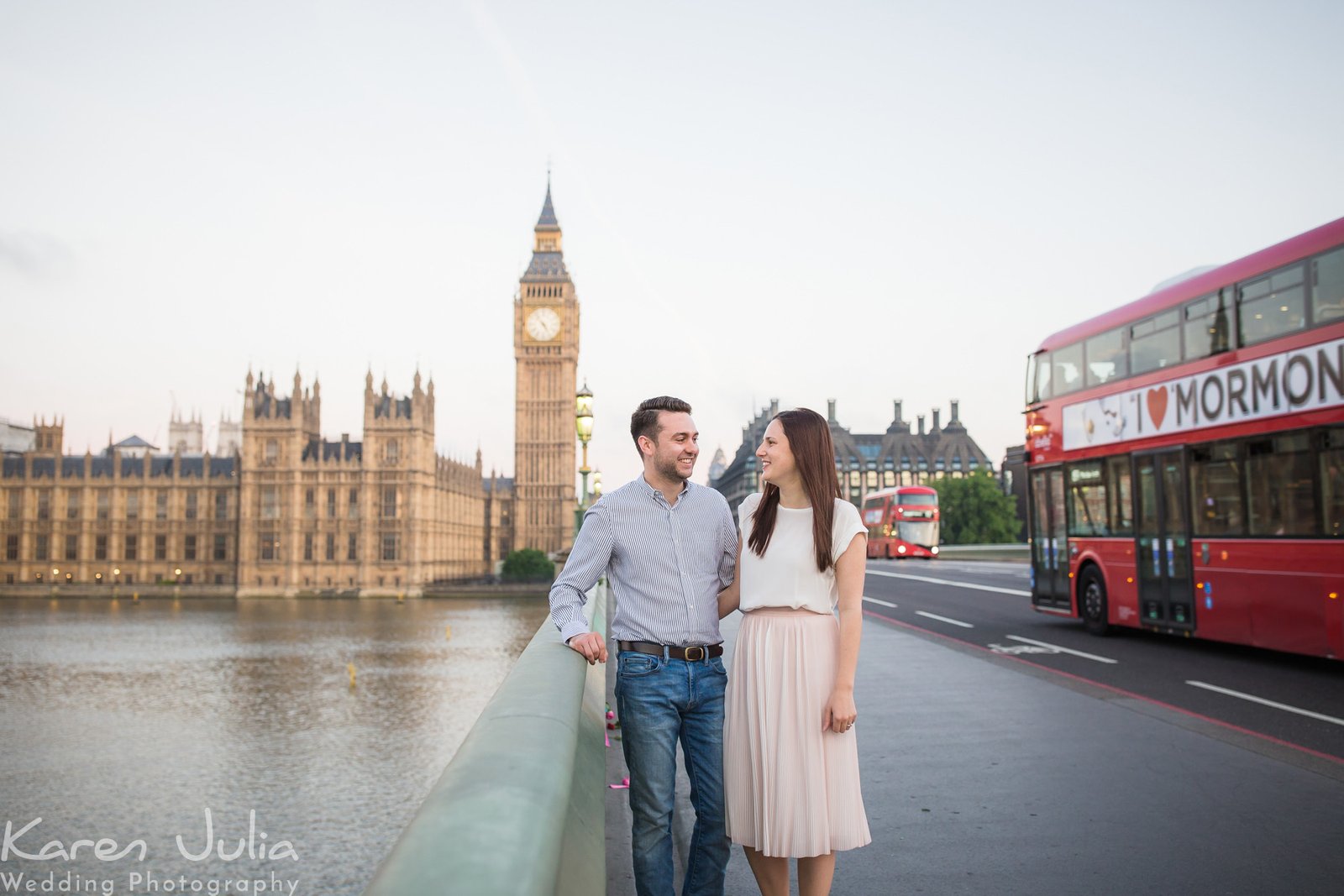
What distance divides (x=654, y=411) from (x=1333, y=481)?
10.3 m

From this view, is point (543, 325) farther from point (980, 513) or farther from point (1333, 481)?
point (1333, 481)

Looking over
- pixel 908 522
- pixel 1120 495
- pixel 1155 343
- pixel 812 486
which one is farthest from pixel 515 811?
pixel 908 522

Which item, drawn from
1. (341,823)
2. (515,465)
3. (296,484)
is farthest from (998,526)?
(341,823)

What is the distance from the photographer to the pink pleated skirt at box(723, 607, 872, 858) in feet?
11.8

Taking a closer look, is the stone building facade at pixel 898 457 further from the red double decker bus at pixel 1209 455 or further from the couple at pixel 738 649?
the couple at pixel 738 649

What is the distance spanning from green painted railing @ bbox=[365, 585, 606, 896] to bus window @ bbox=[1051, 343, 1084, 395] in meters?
14.1

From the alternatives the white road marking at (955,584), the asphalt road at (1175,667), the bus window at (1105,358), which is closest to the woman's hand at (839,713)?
the asphalt road at (1175,667)

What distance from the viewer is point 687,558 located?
384cm

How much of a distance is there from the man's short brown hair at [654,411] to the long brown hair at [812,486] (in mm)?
381

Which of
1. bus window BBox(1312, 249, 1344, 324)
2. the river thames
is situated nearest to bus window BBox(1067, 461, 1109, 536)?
bus window BBox(1312, 249, 1344, 324)

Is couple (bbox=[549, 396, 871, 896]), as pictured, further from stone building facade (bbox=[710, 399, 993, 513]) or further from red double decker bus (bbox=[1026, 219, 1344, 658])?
stone building facade (bbox=[710, 399, 993, 513])

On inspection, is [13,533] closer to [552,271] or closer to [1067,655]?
[552,271]

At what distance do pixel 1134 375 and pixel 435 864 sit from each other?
14700mm

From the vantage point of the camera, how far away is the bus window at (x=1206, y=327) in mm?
12750
